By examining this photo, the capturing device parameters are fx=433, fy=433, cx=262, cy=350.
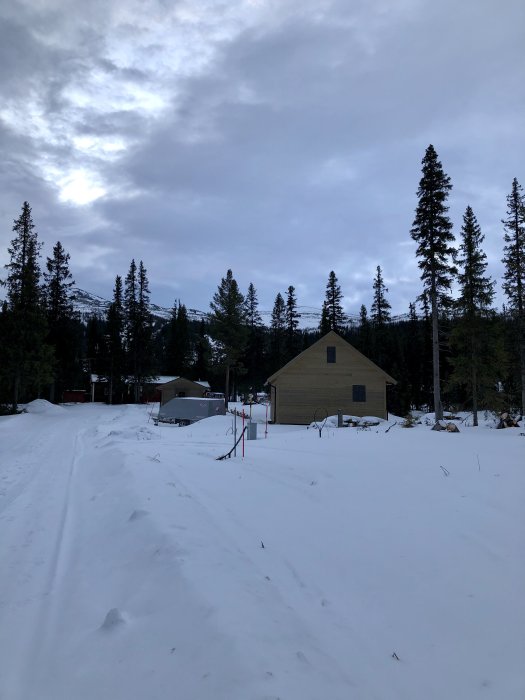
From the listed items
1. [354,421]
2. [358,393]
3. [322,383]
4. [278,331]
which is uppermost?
[278,331]

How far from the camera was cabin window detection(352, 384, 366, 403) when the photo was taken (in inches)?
1193

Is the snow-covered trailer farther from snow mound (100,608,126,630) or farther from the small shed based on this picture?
snow mound (100,608,126,630)

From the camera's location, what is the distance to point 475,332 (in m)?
26.2

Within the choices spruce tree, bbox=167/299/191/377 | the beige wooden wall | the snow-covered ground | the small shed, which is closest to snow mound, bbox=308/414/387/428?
the beige wooden wall

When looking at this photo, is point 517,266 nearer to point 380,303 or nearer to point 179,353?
point 380,303

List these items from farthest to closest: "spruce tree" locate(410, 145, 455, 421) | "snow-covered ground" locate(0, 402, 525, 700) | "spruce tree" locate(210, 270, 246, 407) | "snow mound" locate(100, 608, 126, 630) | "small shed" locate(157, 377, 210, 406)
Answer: "small shed" locate(157, 377, 210, 406) < "spruce tree" locate(210, 270, 246, 407) < "spruce tree" locate(410, 145, 455, 421) < "snow mound" locate(100, 608, 126, 630) < "snow-covered ground" locate(0, 402, 525, 700)

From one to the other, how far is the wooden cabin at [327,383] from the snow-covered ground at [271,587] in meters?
21.9

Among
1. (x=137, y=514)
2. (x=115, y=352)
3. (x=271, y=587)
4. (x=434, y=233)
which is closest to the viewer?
(x=271, y=587)

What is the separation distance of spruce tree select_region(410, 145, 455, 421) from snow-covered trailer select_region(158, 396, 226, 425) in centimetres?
1530

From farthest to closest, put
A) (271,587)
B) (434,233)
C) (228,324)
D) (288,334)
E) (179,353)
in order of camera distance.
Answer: (179,353)
(288,334)
(228,324)
(434,233)
(271,587)

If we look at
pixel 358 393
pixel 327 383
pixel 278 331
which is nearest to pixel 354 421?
pixel 358 393

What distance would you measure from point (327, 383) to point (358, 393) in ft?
7.43

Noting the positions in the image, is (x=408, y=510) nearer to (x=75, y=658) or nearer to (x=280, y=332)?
(x=75, y=658)

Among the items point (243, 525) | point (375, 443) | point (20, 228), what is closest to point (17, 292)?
point (20, 228)
